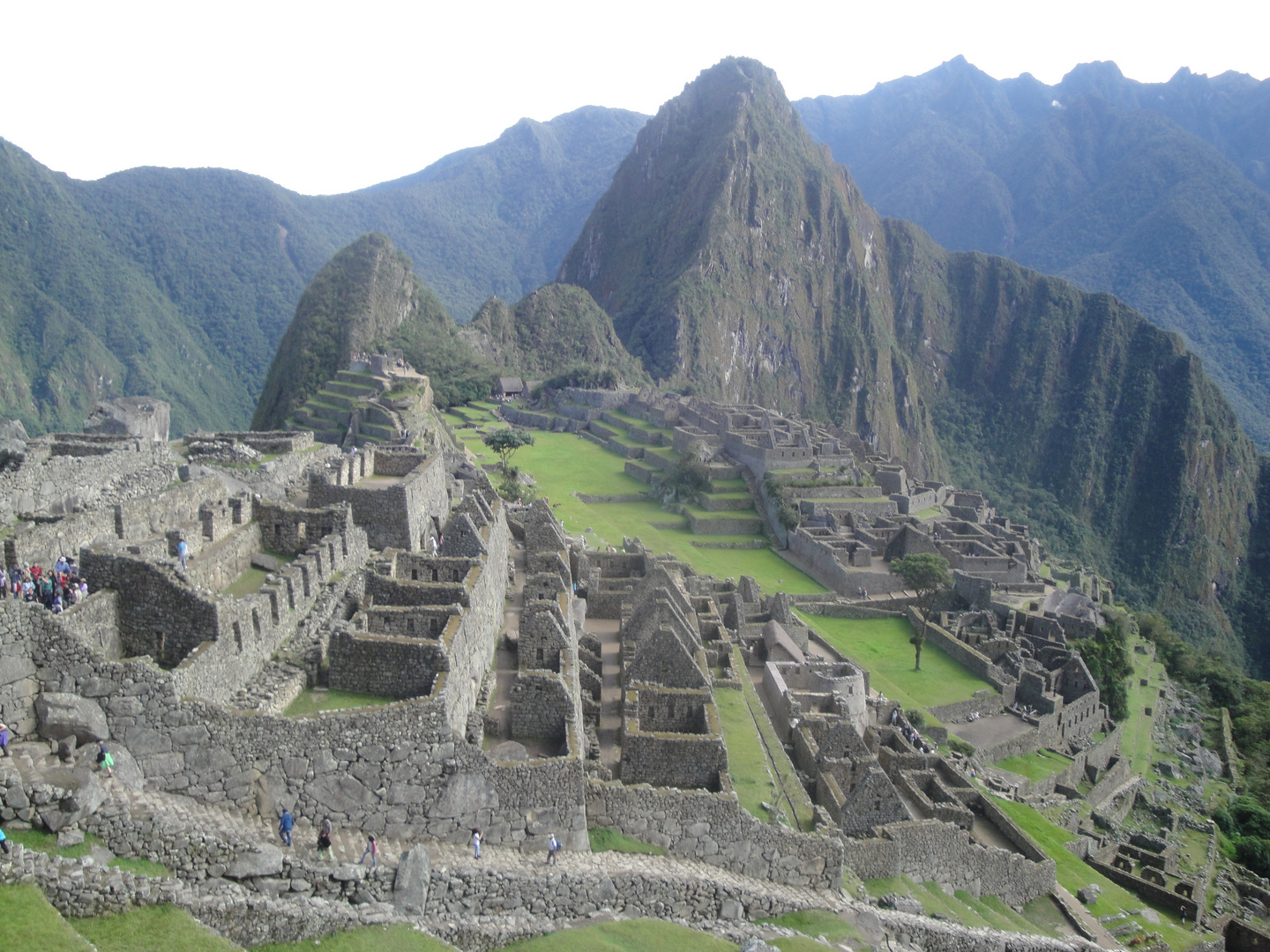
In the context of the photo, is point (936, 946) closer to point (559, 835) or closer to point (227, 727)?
point (559, 835)

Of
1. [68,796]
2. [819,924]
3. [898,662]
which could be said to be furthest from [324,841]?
[898,662]

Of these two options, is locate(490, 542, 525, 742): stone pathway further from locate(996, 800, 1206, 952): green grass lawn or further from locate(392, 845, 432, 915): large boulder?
locate(996, 800, 1206, 952): green grass lawn

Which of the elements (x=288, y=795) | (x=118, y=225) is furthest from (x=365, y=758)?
(x=118, y=225)

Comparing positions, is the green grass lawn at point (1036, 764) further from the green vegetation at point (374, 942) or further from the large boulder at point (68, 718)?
the large boulder at point (68, 718)

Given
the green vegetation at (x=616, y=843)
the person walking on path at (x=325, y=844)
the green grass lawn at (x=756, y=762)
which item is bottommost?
the green grass lawn at (x=756, y=762)

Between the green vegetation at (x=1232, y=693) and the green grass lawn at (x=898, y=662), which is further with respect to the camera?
the green vegetation at (x=1232, y=693)

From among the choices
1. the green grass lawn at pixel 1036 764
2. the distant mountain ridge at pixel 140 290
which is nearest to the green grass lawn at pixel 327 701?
the green grass lawn at pixel 1036 764
